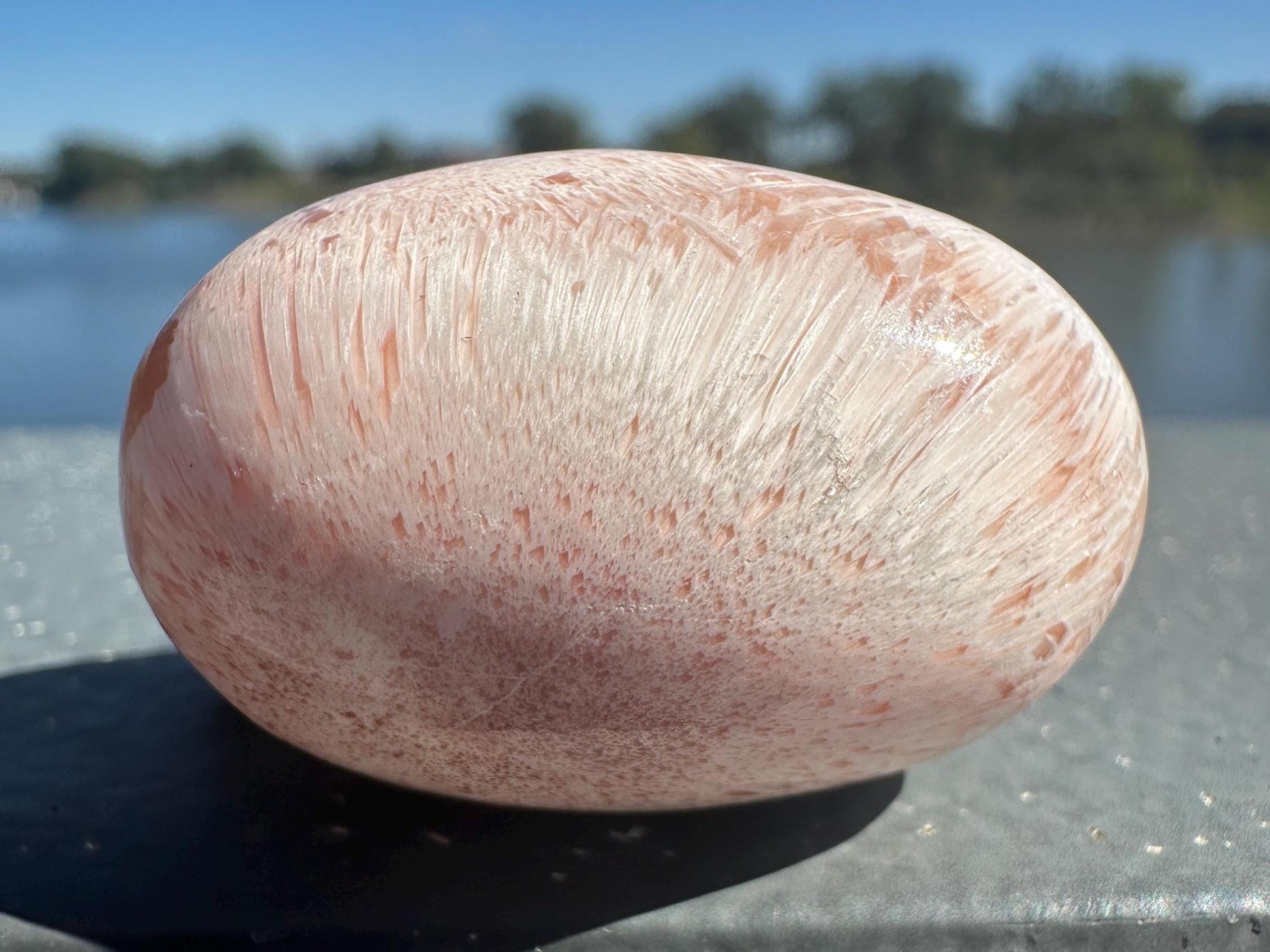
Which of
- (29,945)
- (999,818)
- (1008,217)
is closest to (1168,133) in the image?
(1008,217)

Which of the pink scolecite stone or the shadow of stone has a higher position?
the pink scolecite stone

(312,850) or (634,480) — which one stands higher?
(634,480)

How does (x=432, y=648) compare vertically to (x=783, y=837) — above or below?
above

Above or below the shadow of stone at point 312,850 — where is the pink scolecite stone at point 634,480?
above

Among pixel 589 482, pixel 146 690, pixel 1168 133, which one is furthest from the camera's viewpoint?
pixel 1168 133

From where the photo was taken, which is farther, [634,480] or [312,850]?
[312,850]

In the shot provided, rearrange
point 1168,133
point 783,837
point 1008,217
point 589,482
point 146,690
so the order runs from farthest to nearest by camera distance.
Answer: point 1168,133, point 1008,217, point 146,690, point 783,837, point 589,482

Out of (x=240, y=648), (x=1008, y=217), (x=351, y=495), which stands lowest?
(x=1008, y=217)

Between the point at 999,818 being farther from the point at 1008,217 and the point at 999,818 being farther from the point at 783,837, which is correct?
the point at 1008,217
